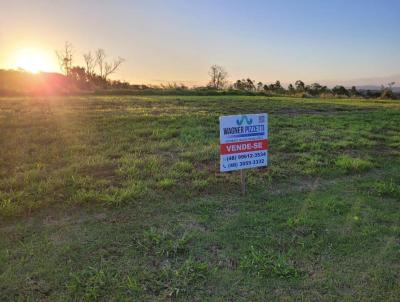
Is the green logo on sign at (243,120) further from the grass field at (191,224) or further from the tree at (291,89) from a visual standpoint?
the tree at (291,89)

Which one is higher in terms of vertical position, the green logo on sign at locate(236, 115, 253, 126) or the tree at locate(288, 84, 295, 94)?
the tree at locate(288, 84, 295, 94)

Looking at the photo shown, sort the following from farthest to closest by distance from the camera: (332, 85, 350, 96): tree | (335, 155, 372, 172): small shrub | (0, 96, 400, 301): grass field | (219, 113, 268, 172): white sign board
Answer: (332, 85, 350, 96): tree < (335, 155, 372, 172): small shrub < (219, 113, 268, 172): white sign board < (0, 96, 400, 301): grass field

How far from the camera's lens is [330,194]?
4285mm

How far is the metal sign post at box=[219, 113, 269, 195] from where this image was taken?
3967 millimetres

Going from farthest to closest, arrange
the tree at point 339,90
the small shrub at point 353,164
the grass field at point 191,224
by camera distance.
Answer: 1. the tree at point 339,90
2. the small shrub at point 353,164
3. the grass field at point 191,224

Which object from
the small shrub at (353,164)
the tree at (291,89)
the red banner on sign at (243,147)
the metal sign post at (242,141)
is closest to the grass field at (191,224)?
the small shrub at (353,164)

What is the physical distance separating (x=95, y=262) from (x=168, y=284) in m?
0.68

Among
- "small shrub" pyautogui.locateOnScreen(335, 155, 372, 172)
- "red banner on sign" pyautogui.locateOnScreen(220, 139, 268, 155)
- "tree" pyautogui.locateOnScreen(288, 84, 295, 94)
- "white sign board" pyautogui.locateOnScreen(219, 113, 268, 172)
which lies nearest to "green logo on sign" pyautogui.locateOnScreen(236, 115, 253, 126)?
"white sign board" pyautogui.locateOnScreen(219, 113, 268, 172)

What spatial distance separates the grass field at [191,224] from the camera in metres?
2.51

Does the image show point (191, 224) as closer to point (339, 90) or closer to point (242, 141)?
point (242, 141)

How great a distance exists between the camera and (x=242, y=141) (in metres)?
4.10

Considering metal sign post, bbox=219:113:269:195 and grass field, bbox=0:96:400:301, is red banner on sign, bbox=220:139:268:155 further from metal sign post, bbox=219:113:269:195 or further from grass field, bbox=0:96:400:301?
grass field, bbox=0:96:400:301

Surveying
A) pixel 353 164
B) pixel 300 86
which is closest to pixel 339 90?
pixel 300 86

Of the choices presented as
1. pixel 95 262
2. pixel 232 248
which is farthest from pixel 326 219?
pixel 95 262
